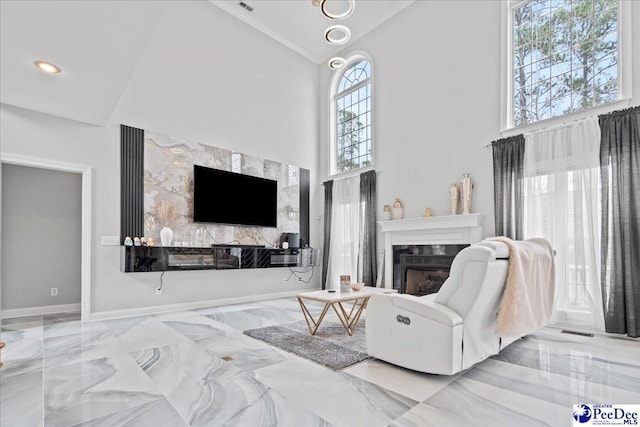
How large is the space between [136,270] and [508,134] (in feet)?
17.6

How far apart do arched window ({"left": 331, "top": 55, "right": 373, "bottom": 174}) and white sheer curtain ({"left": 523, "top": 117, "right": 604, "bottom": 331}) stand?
9.56ft

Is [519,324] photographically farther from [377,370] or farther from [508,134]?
[508,134]

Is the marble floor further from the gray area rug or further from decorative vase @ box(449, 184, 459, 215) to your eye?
decorative vase @ box(449, 184, 459, 215)

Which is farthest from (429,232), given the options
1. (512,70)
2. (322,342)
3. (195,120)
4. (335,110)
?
(195,120)

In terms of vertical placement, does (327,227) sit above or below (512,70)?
below

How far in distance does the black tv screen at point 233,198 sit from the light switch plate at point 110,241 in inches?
42.3

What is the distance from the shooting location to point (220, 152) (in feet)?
18.9

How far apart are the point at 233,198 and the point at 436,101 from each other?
3.70 m

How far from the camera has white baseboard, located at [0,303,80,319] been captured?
477 centimetres

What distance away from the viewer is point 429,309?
2346 millimetres

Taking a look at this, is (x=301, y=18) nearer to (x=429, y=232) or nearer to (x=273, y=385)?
(x=429, y=232)

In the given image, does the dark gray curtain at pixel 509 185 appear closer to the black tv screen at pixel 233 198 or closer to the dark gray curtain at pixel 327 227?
the dark gray curtain at pixel 327 227

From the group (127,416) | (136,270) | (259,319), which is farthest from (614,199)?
(136,270)

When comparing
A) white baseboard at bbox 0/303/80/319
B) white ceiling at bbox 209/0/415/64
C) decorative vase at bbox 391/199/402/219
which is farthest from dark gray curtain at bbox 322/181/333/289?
white baseboard at bbox 0/303/80/319
